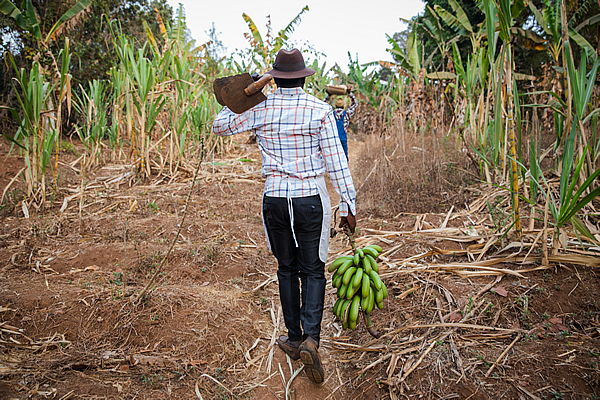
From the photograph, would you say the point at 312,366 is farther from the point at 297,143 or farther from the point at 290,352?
the point at 297,143

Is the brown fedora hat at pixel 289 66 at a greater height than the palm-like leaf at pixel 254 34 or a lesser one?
lesser

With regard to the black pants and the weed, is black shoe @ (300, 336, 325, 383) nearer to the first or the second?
the black pants

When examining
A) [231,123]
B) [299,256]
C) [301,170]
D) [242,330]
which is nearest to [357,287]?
[299,256]

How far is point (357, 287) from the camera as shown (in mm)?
2469

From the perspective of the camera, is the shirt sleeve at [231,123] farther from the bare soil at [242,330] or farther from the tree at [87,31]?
the tree at [87,31]

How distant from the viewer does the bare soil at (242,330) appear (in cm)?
210

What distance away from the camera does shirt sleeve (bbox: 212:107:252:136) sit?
Answer: 2.35m

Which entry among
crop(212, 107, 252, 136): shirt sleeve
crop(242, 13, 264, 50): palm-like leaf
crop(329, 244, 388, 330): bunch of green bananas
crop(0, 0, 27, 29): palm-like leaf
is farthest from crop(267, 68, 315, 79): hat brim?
crop(242, 13, 264, 50): palm-like leaf

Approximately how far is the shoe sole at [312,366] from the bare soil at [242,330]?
0.12m

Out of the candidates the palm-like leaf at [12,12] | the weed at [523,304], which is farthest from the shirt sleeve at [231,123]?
the palm-like leaf at [12,12]

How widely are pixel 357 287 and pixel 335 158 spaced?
35.2 inches

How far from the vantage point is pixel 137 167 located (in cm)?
589

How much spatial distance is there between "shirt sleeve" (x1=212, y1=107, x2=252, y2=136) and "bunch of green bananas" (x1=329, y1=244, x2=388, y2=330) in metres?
1.12

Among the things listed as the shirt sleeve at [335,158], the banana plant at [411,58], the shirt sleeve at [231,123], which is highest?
the banana plant at [411,58]
